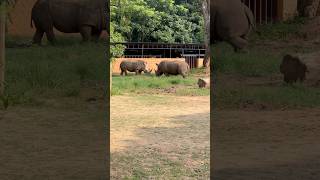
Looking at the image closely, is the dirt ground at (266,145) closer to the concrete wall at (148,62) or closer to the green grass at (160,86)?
the green grass at (160,86)

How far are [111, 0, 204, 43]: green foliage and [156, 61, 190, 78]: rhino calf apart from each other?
54 centimetres

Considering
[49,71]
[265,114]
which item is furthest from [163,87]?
[265,114]

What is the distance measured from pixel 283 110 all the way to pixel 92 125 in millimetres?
1760

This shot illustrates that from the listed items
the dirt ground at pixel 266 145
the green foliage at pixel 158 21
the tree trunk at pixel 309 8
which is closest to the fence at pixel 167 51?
the green foliage at pixel 158 21

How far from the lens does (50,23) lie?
975 cm

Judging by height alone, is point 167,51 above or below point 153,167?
above

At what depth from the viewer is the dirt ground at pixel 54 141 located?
3480mm

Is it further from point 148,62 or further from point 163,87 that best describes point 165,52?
point 163,87

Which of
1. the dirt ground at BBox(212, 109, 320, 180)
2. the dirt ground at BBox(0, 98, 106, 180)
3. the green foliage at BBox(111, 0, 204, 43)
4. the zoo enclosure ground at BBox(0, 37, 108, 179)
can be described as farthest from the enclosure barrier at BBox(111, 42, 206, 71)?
the dirt ground at BBox(212, 109, 320, 180)

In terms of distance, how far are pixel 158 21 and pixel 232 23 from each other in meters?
4.62

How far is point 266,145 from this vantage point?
14.3ft

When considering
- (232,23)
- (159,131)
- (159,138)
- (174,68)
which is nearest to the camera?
(159,138)

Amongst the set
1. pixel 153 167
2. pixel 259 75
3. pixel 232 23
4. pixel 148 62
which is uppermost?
pixel 232 23

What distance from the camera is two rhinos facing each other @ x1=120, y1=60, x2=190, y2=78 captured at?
10.3 metres
